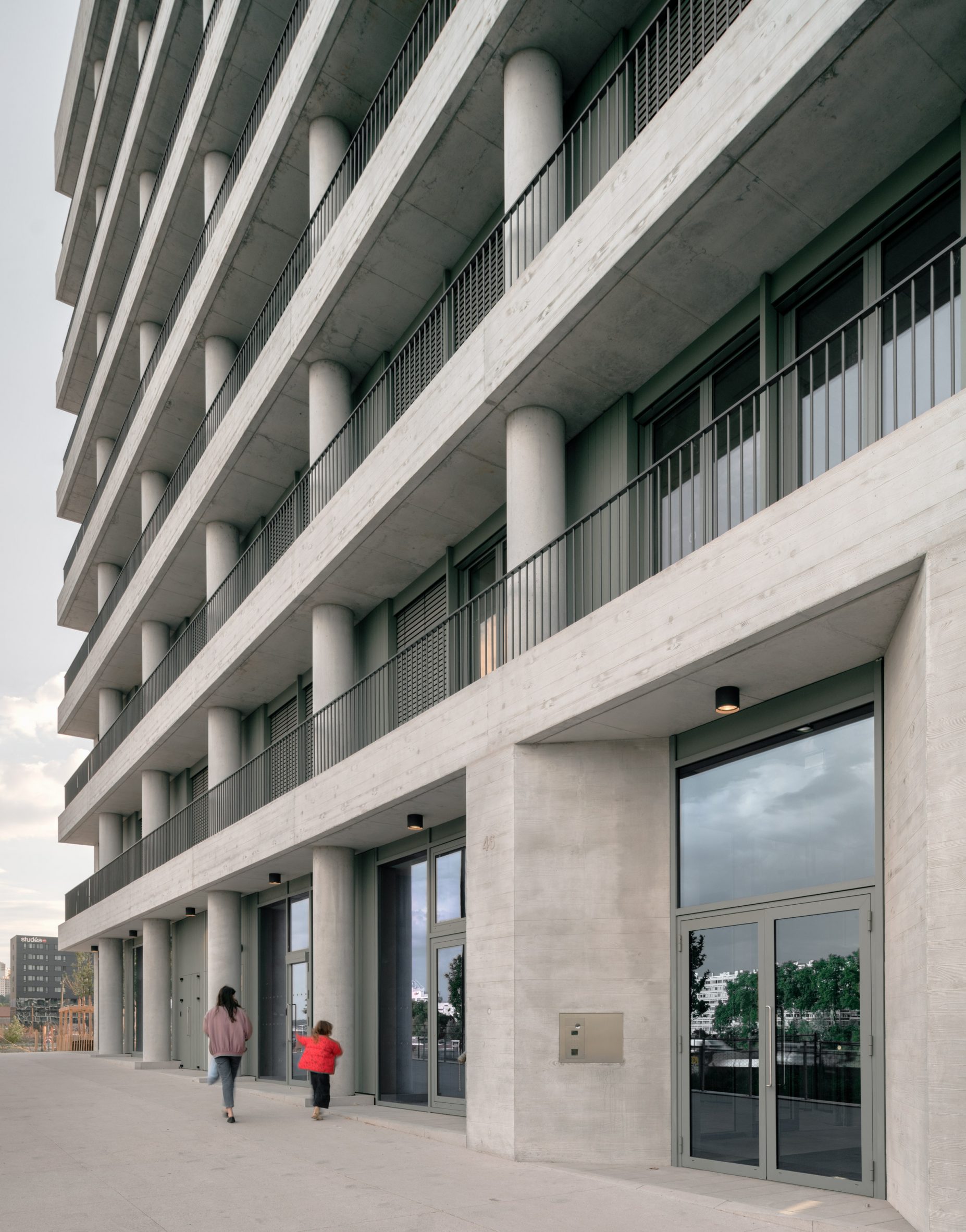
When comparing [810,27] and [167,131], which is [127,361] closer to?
[167,131]

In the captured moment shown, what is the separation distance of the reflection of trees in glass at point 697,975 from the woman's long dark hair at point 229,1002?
7.06m

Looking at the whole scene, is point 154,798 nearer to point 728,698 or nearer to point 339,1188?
point 339,1188

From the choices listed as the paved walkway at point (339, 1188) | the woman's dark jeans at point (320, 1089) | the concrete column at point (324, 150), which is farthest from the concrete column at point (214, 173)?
the paved walkway at point (339, 1188)

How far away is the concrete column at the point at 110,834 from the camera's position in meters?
39.3

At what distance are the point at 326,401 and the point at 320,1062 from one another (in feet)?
33.3

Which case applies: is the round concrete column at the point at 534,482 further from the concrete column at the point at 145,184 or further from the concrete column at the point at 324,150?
the concrete column at the point at 145,184

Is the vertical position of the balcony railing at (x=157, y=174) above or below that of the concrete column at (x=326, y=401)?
above

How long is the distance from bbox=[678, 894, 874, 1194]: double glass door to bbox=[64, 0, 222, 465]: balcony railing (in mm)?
21020

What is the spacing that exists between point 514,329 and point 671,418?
192 cm

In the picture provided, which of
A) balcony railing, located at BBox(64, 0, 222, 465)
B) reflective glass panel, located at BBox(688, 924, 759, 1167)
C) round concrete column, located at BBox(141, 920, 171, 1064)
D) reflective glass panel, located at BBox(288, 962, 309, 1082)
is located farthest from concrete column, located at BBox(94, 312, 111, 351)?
reflective glass panel, located at BBox(688, 924, 759, 1167)

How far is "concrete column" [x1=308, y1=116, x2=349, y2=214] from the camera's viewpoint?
735 inches

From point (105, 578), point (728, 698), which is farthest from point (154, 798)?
→ point (728, 698)

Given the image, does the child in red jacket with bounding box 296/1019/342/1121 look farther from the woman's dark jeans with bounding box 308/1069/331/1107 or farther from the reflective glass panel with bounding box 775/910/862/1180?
the reflective glass panel with bounding box 775/910/862/1180

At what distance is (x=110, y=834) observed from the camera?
39531 mm
